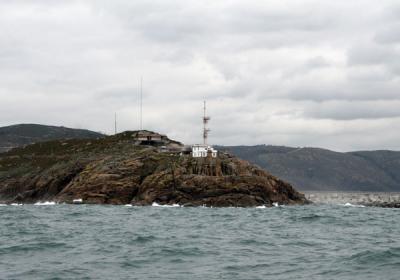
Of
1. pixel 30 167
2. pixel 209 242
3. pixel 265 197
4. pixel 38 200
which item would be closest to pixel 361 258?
pixel 209 242

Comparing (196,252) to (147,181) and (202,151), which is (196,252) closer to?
(147,181)

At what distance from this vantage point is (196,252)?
4416cm

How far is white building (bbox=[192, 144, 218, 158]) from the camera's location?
14912 cm

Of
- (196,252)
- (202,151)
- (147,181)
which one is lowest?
(196,252)

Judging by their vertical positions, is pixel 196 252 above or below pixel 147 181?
below

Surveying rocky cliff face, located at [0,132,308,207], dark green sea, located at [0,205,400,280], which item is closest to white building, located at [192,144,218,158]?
rocky cliff face, located at [0,132,308,207]

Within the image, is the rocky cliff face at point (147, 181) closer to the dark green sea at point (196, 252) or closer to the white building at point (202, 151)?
the white building at point (202, 151)

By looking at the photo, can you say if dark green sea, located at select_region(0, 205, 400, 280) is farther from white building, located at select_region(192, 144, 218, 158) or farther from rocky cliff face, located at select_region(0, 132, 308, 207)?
white building, located at select_region(192, 144, 218, 158)

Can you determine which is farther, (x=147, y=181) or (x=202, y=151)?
(x=202, y=151)

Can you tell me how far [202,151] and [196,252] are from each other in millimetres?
106849

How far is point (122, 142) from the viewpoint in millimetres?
178875

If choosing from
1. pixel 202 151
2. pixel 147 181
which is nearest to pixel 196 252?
pixel 147 181

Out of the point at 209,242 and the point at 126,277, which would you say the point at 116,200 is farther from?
the point at 126,277

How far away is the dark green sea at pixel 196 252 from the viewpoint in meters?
36.7
